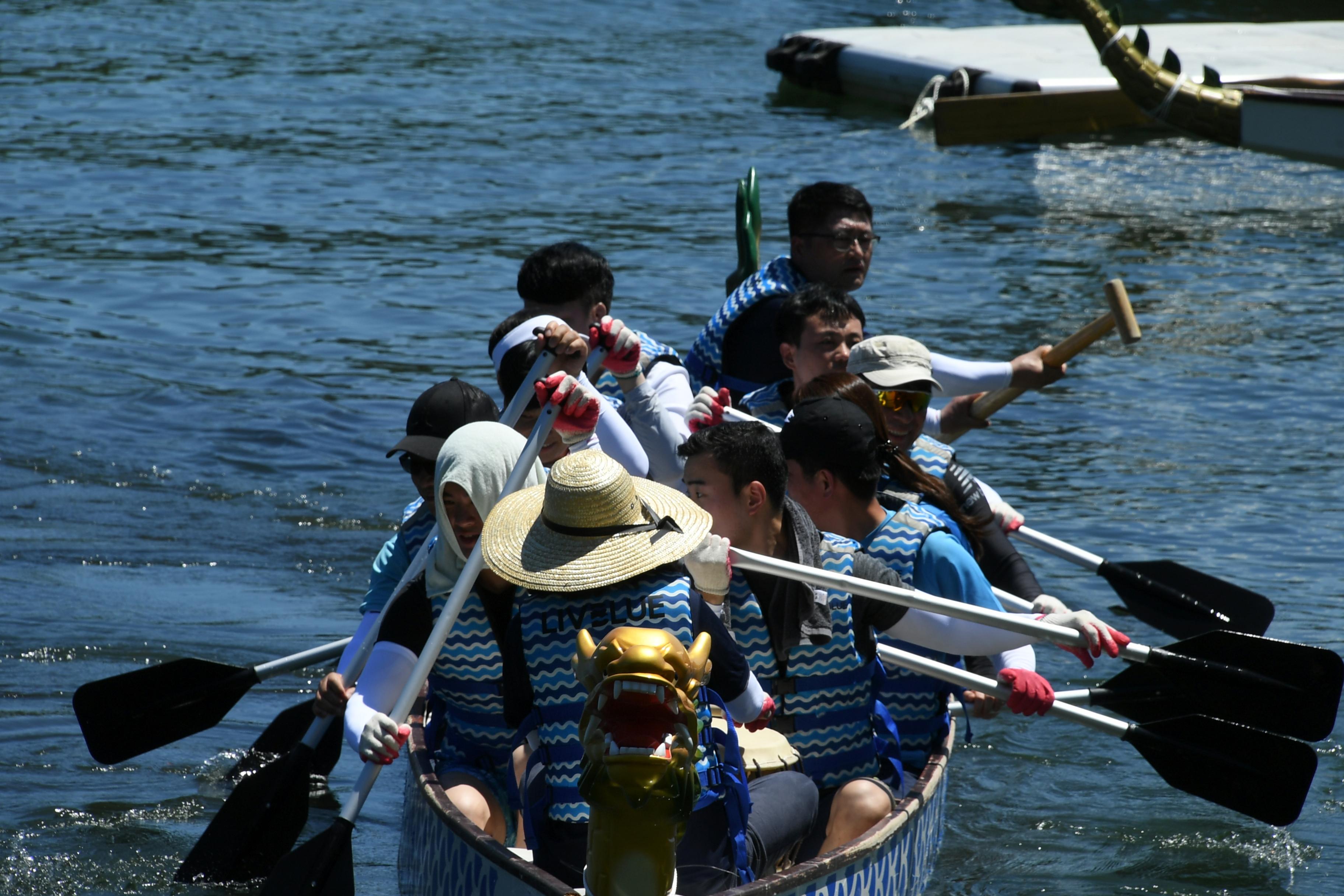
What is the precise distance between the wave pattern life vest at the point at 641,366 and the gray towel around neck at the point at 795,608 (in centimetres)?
185

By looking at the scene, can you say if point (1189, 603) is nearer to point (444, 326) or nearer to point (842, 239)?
point (842, 239)

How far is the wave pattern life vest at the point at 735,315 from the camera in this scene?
6582 millimetres

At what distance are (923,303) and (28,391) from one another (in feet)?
23.7

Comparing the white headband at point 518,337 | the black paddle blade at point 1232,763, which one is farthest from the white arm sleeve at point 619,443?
the black paddle blade at point 1232,763

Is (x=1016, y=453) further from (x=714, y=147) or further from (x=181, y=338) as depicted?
(x=714, y=147)

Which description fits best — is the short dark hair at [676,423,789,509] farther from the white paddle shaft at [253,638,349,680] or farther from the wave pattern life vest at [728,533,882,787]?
the white paddle shaft at [253,638,349,680]

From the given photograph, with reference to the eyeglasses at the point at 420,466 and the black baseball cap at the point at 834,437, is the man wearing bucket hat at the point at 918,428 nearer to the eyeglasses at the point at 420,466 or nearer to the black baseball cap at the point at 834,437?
the black baseball cap at the point at 834,437

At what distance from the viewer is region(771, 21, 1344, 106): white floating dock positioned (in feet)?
61.7

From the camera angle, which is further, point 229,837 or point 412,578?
point 229,837

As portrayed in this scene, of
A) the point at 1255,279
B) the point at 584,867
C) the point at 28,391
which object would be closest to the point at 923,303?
the point at 1255,279

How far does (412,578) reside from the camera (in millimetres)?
4520

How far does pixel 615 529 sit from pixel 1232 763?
2.62 m

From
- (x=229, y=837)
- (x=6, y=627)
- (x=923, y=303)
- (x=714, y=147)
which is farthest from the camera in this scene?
(x=714, y=147)

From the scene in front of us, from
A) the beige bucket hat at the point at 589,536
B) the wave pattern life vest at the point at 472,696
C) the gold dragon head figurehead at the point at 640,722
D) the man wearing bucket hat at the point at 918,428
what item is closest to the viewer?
the gold dragon head figurehead at the point at 640,722
